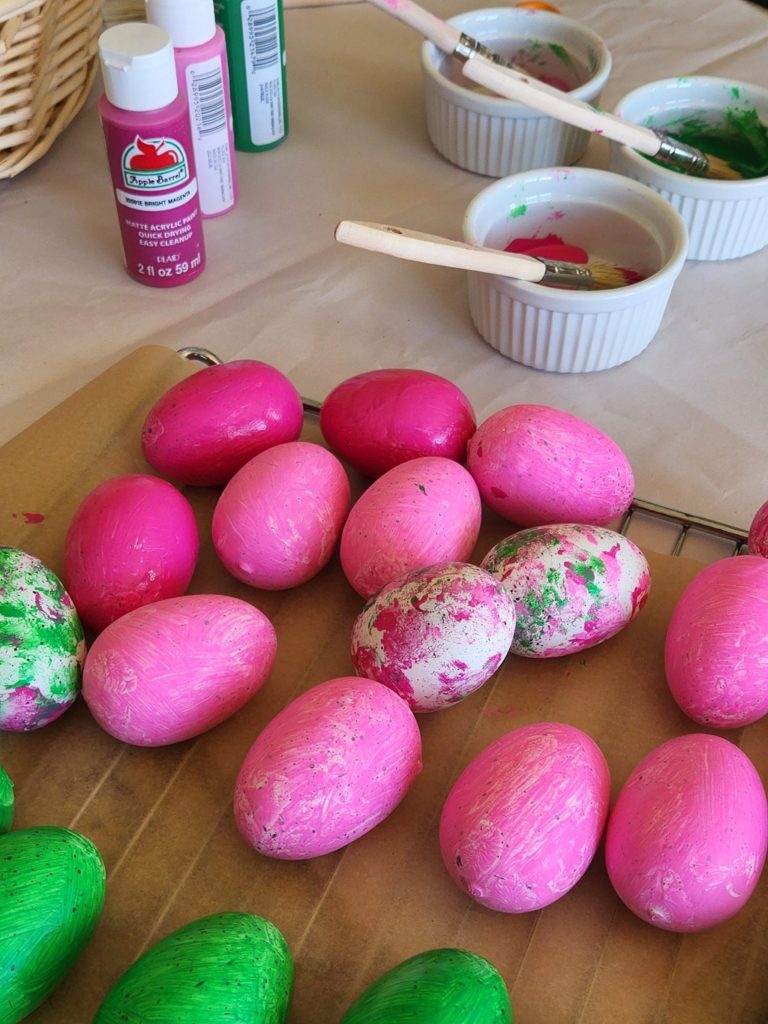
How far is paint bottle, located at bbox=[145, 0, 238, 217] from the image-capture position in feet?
3.35

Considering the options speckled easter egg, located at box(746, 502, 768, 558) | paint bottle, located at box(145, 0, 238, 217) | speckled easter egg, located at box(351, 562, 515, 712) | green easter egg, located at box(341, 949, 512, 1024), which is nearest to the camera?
green easter egg, located at box(341, 949, 512, 1024)

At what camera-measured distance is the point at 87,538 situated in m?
0.75

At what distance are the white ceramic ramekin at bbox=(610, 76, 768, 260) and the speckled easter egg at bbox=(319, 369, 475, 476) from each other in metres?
0.40

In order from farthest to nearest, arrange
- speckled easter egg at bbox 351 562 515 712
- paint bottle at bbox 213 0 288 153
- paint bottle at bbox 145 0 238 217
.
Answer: paint bottle at bbox 213 0 288 153, paint bottle at bbox 145 0 238 217, speckled easter egg at bbox 351 562 515 712

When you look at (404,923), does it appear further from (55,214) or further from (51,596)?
(55,214)

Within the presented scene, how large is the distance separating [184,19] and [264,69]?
191 mm

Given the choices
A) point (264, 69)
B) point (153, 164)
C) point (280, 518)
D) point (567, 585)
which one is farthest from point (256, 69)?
point (567, 585)

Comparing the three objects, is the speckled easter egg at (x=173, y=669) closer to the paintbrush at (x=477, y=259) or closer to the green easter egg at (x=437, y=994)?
the green easter egg at (x=437, y=994)

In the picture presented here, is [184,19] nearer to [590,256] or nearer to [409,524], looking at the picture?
[590,256]

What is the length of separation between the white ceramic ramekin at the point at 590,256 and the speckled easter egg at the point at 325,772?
47 cm

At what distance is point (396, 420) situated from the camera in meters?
0.83

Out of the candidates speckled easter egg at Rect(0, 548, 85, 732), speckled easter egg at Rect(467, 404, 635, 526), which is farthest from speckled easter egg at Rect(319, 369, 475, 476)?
speckled easter egg at Rect(0, 548, 85, 732)

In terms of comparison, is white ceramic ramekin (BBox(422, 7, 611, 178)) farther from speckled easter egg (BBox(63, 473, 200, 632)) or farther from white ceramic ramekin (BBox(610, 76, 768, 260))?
speckled easter egg (BBox(63, 473, 200, 632))

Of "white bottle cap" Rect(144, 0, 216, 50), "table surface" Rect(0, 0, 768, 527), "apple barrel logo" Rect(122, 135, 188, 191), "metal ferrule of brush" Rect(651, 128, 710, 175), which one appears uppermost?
"white bottle cap" Rect(144, 0, 216, 50)
